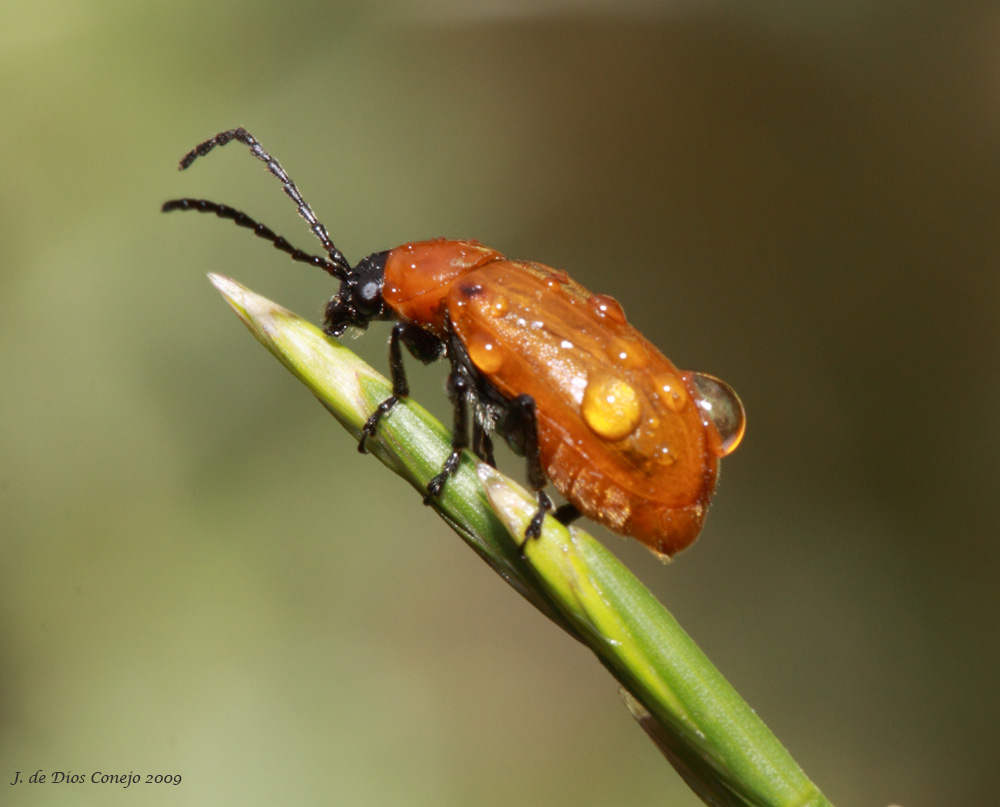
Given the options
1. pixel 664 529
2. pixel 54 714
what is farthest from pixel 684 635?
pixel 54 714

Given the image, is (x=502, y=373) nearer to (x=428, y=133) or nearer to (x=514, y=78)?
(x=428, y=133)

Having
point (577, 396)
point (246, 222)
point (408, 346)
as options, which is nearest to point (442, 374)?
point (408, 346)

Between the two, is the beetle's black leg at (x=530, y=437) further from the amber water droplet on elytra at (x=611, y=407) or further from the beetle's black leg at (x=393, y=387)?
the beetle's black leg at (x=393, y=387)

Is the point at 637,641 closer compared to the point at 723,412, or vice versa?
the point at 637,641

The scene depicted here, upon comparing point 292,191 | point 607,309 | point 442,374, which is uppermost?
point 607,309

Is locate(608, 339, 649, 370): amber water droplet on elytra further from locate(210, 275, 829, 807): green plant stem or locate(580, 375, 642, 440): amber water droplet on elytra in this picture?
locate(210, 275, 829, 807): green plant stem

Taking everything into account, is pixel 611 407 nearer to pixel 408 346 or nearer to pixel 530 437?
pixel 530 437

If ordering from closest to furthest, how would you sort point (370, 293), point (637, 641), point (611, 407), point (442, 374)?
point (637, 641)
point (611, 407)
point (370, 293)
point (442, 374)
